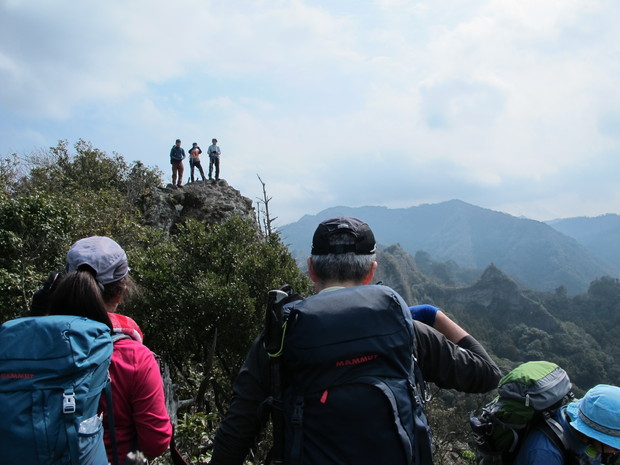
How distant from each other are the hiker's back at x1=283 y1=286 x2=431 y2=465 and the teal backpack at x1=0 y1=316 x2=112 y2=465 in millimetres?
940

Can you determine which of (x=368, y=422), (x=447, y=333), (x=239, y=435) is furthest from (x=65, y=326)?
(x=447, y=333)

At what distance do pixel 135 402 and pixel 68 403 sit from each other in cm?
38

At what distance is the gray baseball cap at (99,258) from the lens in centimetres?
227

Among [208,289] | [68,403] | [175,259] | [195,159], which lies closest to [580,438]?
[68,403]

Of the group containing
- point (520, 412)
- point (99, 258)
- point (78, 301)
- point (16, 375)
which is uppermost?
point (99, 258)

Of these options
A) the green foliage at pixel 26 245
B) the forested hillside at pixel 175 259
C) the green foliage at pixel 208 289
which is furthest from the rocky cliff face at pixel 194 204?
the green foliage at pixel 26 245

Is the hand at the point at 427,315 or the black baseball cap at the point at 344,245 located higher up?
the black baseball cap at the point at 344,245

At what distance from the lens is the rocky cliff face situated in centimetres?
2012

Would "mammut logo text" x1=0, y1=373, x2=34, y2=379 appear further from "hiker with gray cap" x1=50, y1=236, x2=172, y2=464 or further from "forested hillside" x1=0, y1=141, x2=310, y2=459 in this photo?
"forested hillside" x1=0, y1=141, x2=310, y2=459

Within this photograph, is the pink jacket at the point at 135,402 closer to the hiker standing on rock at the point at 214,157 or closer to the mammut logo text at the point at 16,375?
the mammut logo text at the point at 16,375

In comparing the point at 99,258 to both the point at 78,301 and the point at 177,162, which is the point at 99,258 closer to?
the point at 78,301

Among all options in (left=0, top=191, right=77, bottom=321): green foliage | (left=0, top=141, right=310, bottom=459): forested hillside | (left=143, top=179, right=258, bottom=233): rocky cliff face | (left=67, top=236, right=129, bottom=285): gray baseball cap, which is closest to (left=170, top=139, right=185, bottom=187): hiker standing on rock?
(left=143, top=179, right=258, bottom=233): rocky cliff face

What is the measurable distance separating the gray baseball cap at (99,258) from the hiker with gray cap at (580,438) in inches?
95.8

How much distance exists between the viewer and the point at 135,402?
219 centimetres
